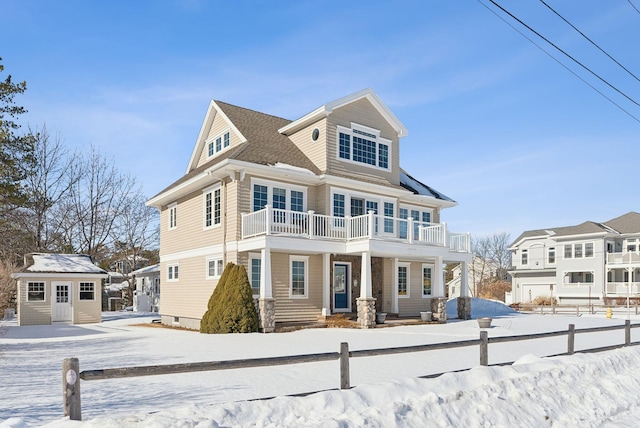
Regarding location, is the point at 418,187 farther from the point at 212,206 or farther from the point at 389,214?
the point at 212,206

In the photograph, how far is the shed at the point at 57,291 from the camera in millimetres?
24797

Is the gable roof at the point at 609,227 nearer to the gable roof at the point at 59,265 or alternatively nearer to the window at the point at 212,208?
the window at the point at 212,208

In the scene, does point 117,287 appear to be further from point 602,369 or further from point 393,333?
point 602,369

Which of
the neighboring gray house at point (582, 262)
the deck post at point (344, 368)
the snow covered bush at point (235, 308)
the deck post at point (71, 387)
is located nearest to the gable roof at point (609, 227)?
the neighboring gray house at point (582, 262)

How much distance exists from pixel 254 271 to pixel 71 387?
1524 cm

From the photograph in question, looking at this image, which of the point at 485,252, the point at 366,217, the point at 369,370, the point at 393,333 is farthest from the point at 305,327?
the point at 485,252

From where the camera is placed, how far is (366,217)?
21.7m

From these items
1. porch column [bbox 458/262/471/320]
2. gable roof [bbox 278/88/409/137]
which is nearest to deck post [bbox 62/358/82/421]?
gable roof [bbox 278/88/409/137]

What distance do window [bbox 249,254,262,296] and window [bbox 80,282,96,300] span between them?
10.9 m

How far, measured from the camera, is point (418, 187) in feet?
90.7

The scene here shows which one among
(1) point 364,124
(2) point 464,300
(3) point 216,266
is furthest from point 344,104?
(2) point 464,300

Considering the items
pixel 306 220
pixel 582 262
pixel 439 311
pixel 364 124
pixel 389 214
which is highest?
pixel 364 124

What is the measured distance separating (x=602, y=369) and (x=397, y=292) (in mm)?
14256

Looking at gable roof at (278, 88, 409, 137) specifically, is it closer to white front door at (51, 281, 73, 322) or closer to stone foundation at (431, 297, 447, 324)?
stone foundation at (431, 297, 447, 324)
